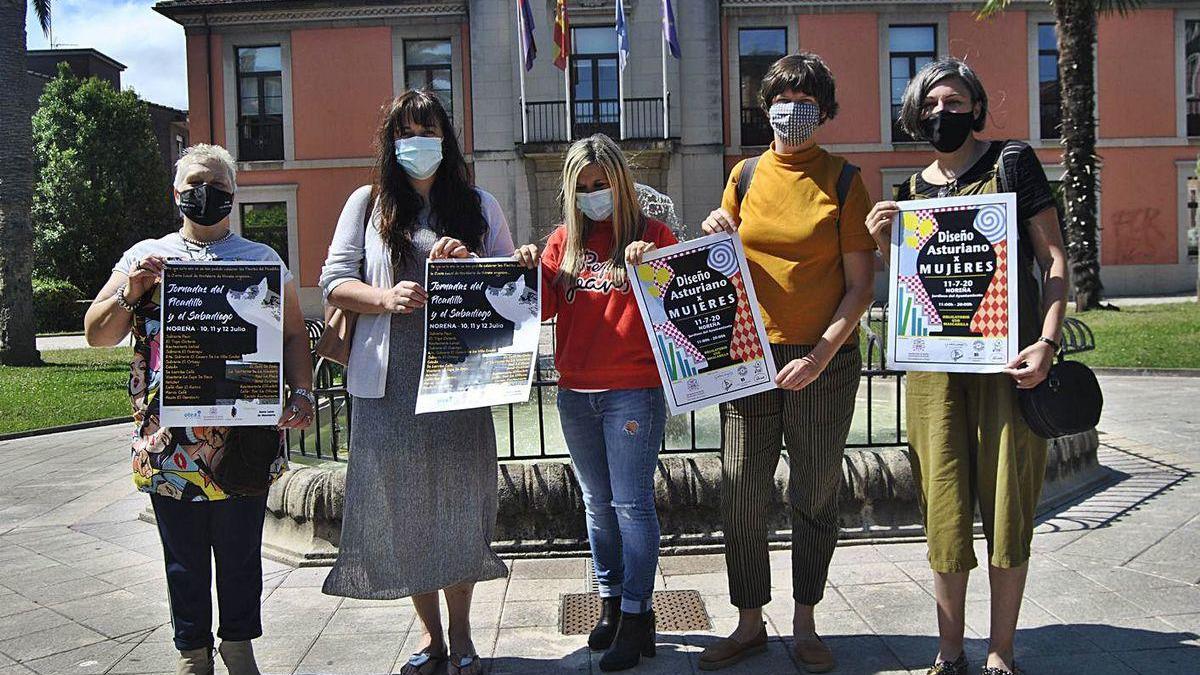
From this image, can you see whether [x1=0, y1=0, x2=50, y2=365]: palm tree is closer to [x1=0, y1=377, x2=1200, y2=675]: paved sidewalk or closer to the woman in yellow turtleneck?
[x1=0, y1=377, x2=1200, y2=675]: paved sidewalk

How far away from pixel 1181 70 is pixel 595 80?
56.8ft

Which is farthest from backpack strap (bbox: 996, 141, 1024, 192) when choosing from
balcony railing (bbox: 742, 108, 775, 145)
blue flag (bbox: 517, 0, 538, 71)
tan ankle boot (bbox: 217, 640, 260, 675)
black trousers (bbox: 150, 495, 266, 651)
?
balcony railing (bbox: 742, 108, 775, 145)

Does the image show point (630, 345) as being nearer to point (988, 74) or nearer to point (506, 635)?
point (506, 635)

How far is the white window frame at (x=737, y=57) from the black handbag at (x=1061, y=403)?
23103 millimetres

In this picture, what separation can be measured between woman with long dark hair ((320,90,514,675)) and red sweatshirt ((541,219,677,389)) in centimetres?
36

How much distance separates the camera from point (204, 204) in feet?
10.7

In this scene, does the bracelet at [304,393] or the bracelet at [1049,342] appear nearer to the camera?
the bracelet at [1049,342]

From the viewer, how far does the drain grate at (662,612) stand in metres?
4.13

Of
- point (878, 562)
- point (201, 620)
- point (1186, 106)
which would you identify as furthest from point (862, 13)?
A: point (201, 620)

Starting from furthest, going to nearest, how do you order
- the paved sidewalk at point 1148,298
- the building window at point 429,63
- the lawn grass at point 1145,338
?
the building window at point 429,63 → the paved sidewalk at point 1148,298 → the lawn grass at point 1145,338

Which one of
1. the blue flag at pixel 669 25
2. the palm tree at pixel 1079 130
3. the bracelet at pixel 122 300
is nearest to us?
the bracelet at pixel 122 300

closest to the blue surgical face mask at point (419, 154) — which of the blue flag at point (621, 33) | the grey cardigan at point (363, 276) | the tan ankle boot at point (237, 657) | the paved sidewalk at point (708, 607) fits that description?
the grey cardigan at point (363, 276)

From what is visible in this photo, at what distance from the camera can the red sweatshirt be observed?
356cm

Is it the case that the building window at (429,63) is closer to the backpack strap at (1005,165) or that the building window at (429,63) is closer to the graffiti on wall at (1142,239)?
the graffiti on wall at (1142,239)
